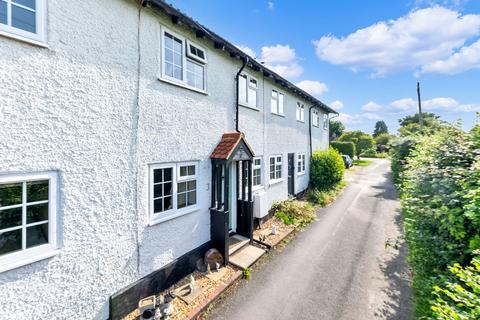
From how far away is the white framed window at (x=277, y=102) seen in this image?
37.0ft

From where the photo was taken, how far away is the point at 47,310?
374cm

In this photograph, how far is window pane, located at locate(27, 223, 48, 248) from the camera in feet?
A: 12.0

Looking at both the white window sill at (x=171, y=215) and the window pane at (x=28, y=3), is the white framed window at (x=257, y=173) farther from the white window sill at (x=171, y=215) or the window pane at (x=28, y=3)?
the window pane at (x=28, y=3)

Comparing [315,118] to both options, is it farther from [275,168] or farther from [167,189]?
[167,189]

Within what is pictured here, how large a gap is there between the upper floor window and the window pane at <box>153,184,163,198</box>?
468cm

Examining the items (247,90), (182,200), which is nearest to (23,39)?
(182,200)

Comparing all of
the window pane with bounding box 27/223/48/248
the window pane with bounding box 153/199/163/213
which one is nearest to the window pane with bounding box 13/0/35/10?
the window pane with bounding box 27/223/48/248

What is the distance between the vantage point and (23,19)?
11.6ft

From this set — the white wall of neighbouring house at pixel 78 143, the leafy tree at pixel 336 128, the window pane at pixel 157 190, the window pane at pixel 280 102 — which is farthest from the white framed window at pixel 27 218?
the leafy tree at pixel 336 128

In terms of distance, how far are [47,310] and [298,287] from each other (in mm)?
5499

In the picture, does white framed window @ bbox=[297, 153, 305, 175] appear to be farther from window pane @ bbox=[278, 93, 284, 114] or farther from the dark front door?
window pane @ bbox=[278, 93, 284, 114]

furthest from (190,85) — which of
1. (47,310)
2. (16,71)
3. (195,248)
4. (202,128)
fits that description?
(47,310)

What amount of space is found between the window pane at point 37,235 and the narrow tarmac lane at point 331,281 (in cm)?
380

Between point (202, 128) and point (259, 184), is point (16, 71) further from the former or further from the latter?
point (259, 184)
